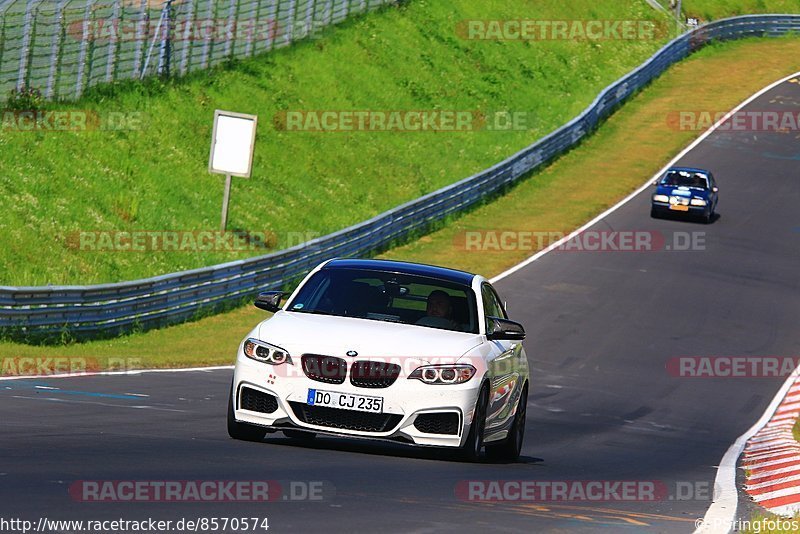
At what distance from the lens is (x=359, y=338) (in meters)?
10.6

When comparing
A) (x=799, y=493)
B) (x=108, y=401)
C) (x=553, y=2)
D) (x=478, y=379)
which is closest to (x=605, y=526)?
(x=478, y=379)

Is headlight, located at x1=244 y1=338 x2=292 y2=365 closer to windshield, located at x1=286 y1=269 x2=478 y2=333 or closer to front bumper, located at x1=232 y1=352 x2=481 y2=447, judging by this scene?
front bumper, located at x1=232 y1=352 x2=481 y2=447

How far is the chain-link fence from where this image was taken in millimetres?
32812

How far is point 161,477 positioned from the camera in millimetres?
8875

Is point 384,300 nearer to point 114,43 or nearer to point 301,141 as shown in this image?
point 114,43

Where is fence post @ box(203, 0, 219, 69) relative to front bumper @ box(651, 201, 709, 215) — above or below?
above

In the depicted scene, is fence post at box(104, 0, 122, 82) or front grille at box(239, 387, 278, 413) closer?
front grille at box(239, 387, 278, 413)

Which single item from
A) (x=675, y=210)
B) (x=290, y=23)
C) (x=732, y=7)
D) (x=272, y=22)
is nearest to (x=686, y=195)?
(x=675, y=210)

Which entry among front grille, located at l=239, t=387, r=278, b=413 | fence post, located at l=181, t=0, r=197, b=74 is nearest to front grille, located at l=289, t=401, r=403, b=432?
front grille, located at l=239, t=387, r=278, b=413

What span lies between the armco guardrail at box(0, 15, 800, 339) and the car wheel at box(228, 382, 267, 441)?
33.1 feet

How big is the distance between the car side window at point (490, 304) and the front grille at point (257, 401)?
6.93ft

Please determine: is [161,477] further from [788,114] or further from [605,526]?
[788,114]

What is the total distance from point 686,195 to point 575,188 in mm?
5424

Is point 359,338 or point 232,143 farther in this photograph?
point 232,143
